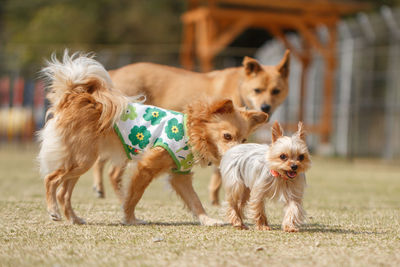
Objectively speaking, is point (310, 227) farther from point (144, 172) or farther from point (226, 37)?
point (226, 37)

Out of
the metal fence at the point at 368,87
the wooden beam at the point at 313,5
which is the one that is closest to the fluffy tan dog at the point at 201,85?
the wooden beam at the point at 313,5

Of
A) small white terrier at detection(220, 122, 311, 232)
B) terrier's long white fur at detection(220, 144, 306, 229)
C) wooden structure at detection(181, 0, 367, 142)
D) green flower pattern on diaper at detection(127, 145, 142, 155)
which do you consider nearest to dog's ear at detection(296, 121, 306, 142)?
small white terrier at detection(220, 122, 311, 232)

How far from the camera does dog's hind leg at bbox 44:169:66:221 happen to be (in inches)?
181

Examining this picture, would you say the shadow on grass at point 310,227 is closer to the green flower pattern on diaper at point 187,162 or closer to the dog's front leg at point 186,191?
the dog's front leg at point 186,191

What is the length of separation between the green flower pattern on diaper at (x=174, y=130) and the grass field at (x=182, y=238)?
77 cm

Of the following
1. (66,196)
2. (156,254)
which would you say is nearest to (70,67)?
(66,196)

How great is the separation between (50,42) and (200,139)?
1185 inches

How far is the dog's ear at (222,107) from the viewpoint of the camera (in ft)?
14.8

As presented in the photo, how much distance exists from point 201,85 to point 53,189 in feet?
9.75

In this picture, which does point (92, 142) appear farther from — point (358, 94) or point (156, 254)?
point (358, 94)

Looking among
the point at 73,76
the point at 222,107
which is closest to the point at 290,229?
the point at 222,107

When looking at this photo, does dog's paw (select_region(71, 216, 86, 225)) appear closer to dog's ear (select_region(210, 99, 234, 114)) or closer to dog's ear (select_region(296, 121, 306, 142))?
dog's ear (select_region(210, 99, 234, 114))

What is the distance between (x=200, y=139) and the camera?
457 centimetres

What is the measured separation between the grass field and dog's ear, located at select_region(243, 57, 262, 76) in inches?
76.8
